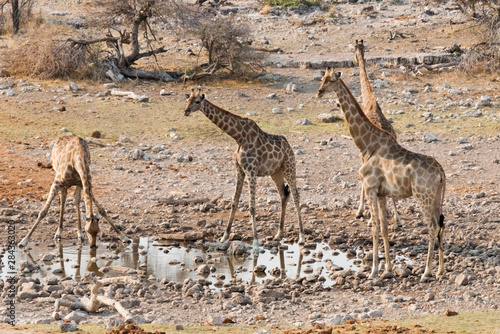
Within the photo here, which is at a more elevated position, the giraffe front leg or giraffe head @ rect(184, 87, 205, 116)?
giraffe head @ rect(184, 87, 205, 116)

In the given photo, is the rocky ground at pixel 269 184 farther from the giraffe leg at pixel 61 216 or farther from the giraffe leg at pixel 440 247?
A: the giraffe leg at pixel 61 216

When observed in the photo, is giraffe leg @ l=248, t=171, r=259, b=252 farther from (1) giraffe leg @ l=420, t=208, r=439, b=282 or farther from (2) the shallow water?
(1) giraffe leg @ l=420, t=208, r=439, b=282

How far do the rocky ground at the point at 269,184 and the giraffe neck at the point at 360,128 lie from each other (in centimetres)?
176

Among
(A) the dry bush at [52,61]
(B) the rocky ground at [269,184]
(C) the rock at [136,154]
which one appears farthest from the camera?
(A) the dry bush at [52,61]

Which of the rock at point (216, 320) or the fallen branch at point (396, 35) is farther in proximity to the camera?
the fallen branch at point (396, 35)

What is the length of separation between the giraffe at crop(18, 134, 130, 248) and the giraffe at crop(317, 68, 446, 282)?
3886 mm

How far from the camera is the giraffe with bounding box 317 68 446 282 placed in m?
10.3

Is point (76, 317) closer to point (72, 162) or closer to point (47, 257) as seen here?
point (47, 257)

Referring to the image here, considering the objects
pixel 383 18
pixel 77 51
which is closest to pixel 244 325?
pixel 77 51

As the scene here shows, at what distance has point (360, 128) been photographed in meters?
11.2

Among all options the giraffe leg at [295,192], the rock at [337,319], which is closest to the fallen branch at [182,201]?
the giraffe leg at [295,192]

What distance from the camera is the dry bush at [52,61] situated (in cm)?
2173

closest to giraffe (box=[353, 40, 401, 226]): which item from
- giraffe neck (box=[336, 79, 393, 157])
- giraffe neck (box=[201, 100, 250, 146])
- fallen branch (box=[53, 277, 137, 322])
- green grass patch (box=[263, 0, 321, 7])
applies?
giraffe neck (box=[336, 79, 393, 157])

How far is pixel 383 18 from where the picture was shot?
1238 inches
